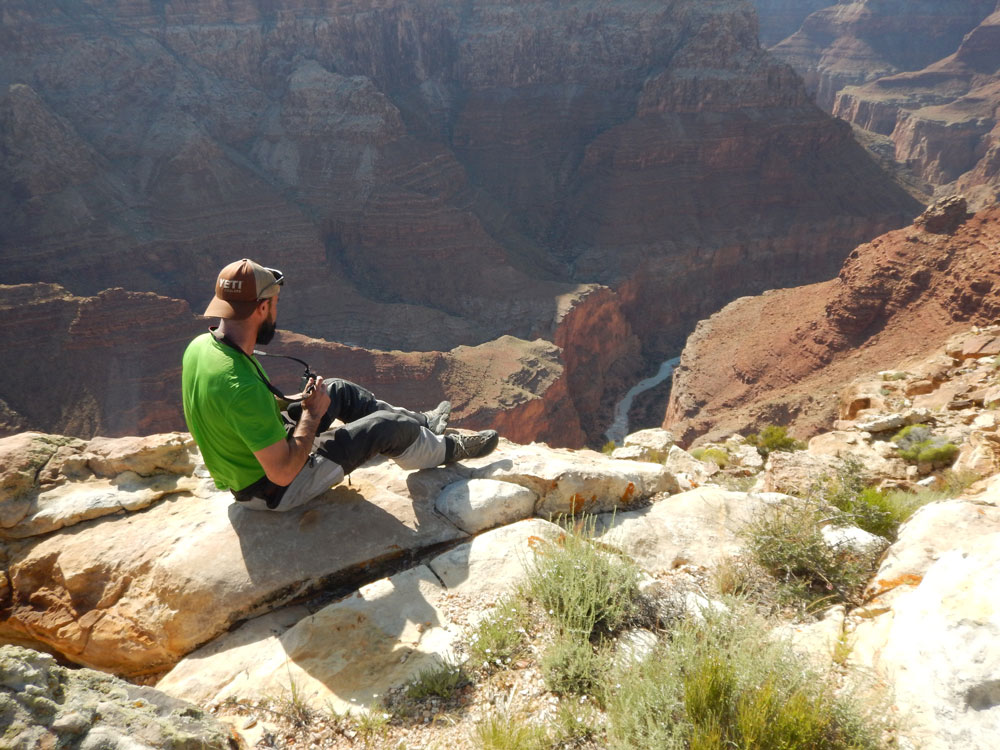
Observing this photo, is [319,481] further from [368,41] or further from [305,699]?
[368,41]

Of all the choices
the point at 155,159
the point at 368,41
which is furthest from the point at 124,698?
the point at 368,41

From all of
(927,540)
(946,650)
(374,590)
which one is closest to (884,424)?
(927,540)

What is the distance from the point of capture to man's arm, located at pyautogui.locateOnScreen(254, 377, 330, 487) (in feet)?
12.1

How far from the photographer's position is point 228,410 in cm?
364

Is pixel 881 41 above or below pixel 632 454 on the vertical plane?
above

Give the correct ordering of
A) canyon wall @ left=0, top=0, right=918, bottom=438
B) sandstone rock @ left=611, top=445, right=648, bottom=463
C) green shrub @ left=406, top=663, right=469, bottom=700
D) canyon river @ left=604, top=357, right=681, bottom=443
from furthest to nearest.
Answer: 1. canyon wall @ left=0, top=0, right=918, bottom=438
2. canyon river @ left=604, top=357, right=681, bottom=443
3. sandstone rock @ left=611, top=445, right=648, bottom=463
4. green shrub @ left=406, top=663, right=469, bottom=700

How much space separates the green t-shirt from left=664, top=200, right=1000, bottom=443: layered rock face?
46.7 ft

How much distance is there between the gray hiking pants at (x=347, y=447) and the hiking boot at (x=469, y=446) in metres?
0.11

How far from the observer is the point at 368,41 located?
42781mm

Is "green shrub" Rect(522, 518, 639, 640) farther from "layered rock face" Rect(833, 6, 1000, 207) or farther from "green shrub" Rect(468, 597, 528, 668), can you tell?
"layered rock face" Rect(833, 6, 1000, 207)

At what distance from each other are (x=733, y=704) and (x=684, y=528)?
2250 millimetres

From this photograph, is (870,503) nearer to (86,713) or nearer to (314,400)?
(314,400)

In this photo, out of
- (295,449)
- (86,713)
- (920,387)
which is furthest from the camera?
(920,387)

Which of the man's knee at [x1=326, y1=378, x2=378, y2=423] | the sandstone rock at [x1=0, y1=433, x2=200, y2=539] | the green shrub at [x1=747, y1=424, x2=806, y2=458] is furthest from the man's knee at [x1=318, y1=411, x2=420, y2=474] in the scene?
the green shrub at [x1=747, y1=424, x2=806, y2=458]
